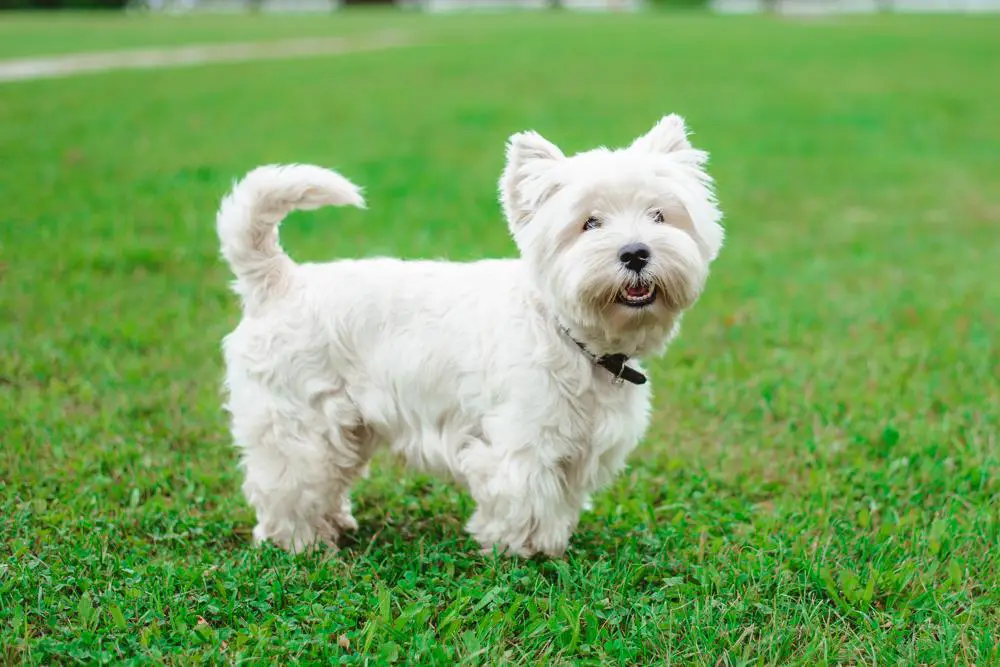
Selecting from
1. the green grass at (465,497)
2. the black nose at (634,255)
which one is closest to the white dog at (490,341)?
the black nose at (634,255)

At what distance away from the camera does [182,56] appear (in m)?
22.7

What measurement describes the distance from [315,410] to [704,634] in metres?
1.73

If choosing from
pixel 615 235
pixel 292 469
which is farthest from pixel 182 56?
pixel 615 235

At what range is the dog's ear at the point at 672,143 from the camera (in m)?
3.81

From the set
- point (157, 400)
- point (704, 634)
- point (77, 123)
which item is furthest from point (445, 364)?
point (77, 123)

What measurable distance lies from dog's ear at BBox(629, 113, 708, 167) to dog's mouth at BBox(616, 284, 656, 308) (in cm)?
61

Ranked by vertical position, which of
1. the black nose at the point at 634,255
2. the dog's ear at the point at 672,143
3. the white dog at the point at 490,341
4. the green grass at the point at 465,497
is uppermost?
the dog's ear at the point at 672,143

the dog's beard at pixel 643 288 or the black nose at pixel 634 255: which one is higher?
the black nose at pixel 634 255

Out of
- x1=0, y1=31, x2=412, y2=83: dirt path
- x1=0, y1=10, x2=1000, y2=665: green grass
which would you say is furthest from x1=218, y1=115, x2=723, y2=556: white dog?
x1=0, y1=31, x2=412, y2=83: dirt path

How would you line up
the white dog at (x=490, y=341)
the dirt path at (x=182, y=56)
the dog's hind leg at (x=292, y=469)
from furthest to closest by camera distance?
the dirt path at (x=182, y=56), the dog's hind leg at (x=292, y=469), the white dog at (x=490, y=341)

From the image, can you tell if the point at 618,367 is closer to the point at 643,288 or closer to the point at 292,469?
the point at 643,288

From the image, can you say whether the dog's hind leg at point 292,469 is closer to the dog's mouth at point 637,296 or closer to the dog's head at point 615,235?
the dog's head at point 615,235

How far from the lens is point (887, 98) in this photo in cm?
1717

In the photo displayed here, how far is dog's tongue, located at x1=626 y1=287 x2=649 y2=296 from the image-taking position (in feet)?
Answer: 11.4
